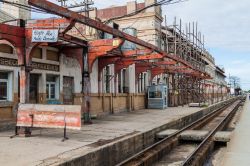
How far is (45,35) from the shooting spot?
12.7m

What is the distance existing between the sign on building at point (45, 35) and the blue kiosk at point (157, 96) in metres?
18.5

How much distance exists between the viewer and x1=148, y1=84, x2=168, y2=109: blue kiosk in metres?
A: 30.5

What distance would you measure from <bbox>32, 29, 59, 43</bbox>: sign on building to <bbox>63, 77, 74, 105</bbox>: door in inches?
251

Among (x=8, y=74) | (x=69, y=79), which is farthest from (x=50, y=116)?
(x=69, y=79)

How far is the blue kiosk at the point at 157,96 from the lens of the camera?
3046cm

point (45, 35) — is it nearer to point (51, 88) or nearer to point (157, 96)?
point (51, 88)

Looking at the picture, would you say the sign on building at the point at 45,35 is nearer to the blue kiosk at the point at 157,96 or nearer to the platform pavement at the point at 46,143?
the platform pavement at the point at 46,143

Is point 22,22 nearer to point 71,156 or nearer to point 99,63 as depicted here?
point 71,156

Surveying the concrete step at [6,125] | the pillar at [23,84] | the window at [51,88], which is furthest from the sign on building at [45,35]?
the window at [51,88]

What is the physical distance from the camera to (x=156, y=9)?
131 feet

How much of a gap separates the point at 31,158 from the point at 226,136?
838 centimetres

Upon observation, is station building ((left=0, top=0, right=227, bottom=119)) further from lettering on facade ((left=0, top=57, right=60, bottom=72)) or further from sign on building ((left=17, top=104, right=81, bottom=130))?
sign on building ((left=17, top=104, right=81, bottom=130))

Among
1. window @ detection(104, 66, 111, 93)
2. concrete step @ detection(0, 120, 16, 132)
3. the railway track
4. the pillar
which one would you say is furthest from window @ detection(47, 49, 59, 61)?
the railway track

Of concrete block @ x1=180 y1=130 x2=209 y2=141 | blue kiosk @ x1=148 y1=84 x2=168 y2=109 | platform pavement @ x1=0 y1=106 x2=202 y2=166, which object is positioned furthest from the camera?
blue kiosk @ x1=148 y1=84 x2=168 y2=109
